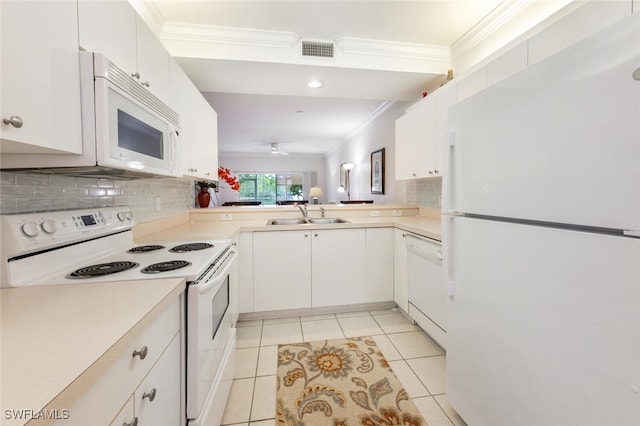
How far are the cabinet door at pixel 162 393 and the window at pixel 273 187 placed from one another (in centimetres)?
870

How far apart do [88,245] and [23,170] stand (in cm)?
38

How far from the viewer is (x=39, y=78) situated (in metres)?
0.79

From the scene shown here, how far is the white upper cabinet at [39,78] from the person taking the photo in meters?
0.71

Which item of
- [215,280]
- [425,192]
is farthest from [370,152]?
[215,280]

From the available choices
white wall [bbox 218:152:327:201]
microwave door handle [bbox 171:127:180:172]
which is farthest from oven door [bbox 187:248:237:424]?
white wall [bbox 218:152:327:201]

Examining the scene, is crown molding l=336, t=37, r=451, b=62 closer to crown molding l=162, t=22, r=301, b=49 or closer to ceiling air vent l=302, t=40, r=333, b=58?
ceiling air vent l=302, t=40, r=333, b=58

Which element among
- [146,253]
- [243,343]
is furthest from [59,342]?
[243,343]

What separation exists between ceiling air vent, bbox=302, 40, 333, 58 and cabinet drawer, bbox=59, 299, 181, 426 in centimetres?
222

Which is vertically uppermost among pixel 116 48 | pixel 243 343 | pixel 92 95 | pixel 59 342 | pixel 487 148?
pixel 116 48

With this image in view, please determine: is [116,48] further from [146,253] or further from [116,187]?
[146,253]

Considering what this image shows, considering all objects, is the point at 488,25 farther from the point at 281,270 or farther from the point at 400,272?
the point at 281,270

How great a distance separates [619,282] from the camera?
73 cm

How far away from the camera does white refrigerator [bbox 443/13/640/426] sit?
2.36 feet

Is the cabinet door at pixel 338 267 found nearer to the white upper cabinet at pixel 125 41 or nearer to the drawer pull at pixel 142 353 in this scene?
the white upper cabinet at pixel 125 41
